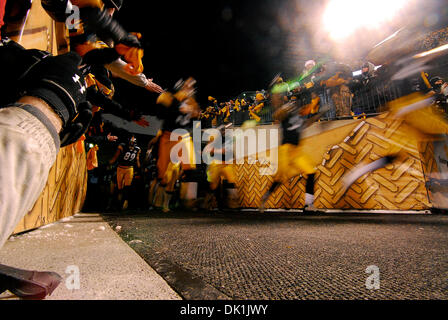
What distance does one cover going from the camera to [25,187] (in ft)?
1.07

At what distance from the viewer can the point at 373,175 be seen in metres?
4.33

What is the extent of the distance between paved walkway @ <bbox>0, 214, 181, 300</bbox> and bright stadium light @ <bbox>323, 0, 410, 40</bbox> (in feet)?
28.8

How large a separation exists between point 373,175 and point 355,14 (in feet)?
24.7

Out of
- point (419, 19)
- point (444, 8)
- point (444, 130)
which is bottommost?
point (444, 130)

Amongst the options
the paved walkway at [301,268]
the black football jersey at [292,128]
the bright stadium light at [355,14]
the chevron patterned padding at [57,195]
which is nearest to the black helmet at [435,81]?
the black football jersey at [292,128]

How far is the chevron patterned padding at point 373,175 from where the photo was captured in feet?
13.1

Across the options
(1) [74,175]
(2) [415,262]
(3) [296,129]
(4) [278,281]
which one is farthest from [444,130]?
(1) [74,175]

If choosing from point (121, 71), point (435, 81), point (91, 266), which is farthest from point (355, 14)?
point (91, 266)

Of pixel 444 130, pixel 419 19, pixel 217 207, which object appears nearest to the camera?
pixel 444 130

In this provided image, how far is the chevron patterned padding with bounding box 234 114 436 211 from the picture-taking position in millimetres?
4008

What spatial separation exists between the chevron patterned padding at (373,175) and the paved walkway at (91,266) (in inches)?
192

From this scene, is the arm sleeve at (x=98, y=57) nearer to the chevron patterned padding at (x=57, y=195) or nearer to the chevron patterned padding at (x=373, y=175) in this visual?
the chevron patterned padding at (x=57, y=195)
